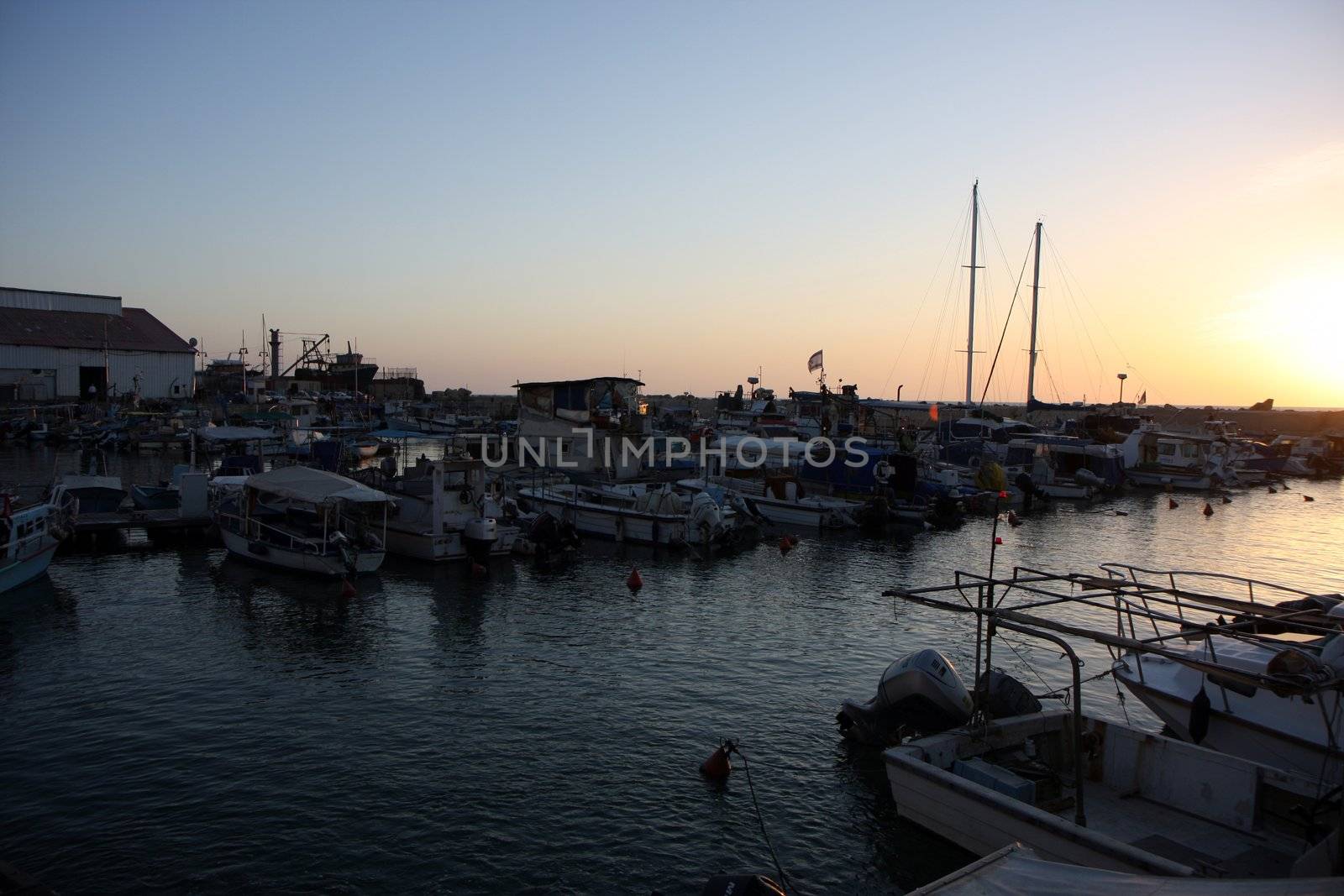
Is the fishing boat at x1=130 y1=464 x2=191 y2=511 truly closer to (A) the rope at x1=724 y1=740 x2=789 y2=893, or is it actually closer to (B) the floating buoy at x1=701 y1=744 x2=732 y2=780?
(B) the floating buoy at x1=701 y1=744 x2=732 y2=780

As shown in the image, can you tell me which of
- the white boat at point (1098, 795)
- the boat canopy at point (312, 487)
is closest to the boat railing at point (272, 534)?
the boat canopy at point (312, 487)

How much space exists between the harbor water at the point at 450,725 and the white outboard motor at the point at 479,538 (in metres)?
0.77

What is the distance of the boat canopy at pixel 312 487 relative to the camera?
85.9 ft

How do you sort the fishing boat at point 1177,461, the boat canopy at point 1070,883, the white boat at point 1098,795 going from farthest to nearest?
the fishing boat at point 1177,461 → the white boat at point 1098,795 → the boat canopy at point 1070,883

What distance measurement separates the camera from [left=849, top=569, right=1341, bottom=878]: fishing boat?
31.9 ft

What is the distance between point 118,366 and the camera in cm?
8150

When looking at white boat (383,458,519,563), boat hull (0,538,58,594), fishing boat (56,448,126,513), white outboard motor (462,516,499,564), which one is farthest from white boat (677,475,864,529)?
boat hull (0,538,58,594)

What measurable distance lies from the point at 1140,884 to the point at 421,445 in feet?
290

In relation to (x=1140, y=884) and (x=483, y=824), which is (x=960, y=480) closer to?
(x=483, y=824)

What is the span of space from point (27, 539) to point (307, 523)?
7908mm

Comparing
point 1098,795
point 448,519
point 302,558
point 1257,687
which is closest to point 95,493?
point 302,558

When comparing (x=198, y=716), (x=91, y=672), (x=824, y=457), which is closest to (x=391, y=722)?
(x=198, y=716)

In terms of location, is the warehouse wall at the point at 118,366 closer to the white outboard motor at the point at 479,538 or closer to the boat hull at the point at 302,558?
the boat hull at the point at 302,558

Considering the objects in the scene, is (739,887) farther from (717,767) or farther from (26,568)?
(26,568)
